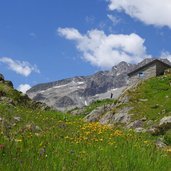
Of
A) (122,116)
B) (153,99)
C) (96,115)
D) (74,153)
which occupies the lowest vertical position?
(74,153)

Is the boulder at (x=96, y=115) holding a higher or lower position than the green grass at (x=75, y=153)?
higher

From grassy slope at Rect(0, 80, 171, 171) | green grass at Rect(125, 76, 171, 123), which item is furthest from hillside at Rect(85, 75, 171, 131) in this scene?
grassy slope at Rect(0, 80, 171, 171)

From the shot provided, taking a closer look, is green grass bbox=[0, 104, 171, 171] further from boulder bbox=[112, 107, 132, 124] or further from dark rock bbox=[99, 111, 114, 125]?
dark rock bbox=[99, 111, 114, 125]

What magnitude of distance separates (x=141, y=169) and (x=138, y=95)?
2950 centimetres

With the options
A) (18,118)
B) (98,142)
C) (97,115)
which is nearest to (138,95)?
(97,115)

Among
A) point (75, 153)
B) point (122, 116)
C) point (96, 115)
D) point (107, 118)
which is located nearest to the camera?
point (75, 153)

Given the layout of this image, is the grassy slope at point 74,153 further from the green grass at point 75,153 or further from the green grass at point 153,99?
the green grass at point 153,99

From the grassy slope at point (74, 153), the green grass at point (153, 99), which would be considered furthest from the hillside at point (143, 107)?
the grassy slope at point (74, 153)

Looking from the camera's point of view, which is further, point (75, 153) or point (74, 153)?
point (75, 153)

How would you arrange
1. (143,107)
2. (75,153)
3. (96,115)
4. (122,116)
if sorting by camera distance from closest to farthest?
(75,153) < (122,116) < (143,107) < (96,115)

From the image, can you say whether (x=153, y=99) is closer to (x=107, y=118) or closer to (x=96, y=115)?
(x=107, y=118)

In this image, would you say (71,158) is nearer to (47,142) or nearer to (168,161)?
(47,142)

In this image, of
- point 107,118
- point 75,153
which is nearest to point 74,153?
point 75,153

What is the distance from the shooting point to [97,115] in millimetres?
41031
